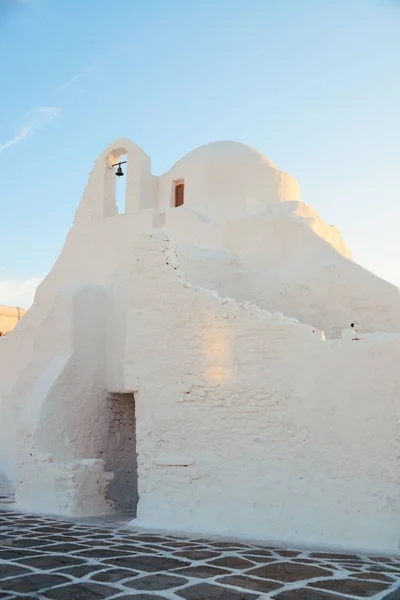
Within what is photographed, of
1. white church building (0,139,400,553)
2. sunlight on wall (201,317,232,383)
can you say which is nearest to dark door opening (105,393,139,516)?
white church building (0,139,400,553)

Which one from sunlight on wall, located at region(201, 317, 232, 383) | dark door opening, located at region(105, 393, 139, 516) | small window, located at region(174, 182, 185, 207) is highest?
small window, located at region(174, 182, 185, 207)

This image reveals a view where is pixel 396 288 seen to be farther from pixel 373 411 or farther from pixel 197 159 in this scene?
pixel 197 159

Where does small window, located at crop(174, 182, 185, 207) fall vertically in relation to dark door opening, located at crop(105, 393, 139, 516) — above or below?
above

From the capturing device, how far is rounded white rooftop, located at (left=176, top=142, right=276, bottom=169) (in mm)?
13352

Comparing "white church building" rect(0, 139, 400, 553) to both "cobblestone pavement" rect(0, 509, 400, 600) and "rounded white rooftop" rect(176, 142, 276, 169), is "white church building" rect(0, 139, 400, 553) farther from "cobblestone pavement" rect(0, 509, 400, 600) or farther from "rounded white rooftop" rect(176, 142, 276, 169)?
"cobblestone pavement" rect(0, 509, 400, 600)

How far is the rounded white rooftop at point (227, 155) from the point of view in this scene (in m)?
13.4

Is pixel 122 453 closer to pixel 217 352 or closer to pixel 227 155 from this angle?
pixel 217 352

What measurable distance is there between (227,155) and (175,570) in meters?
10.1

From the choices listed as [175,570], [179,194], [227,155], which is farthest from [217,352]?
[227,155]

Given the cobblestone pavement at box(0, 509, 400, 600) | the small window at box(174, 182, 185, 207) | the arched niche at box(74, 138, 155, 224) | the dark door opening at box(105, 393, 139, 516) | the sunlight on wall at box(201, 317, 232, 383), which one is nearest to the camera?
the cobblestone pavement at box(0, 509, 400, 600)

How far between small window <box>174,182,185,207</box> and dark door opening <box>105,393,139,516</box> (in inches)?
210

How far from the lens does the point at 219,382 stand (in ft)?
25.4

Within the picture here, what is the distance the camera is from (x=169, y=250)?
873 cm

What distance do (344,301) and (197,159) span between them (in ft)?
17.7
